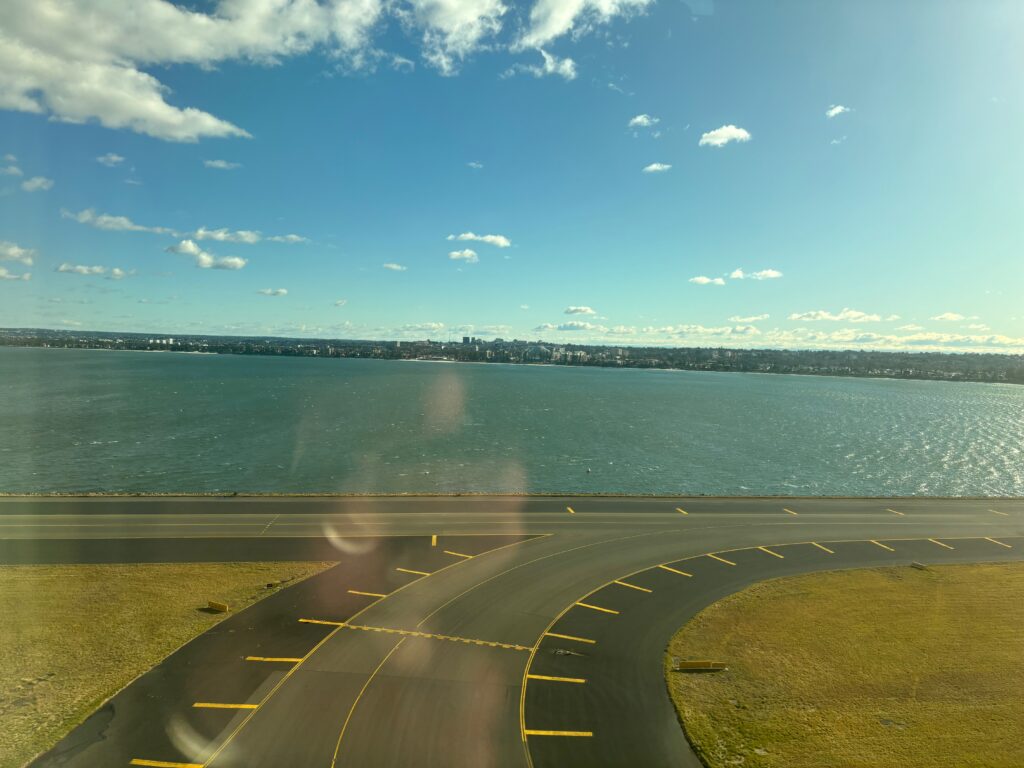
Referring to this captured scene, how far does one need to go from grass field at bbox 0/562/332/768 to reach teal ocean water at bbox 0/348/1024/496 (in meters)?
28.5

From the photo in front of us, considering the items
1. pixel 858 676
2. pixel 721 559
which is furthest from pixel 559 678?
pixel 721 559

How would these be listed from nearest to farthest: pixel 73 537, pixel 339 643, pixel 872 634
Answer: pixel 339 643
pixel 872 634
pixel 73 537

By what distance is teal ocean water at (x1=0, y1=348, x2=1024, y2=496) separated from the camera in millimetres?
65875

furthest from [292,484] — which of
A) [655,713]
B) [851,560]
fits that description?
[851,560]

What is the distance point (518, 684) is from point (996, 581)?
1351 inches

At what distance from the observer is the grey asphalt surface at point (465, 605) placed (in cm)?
1806

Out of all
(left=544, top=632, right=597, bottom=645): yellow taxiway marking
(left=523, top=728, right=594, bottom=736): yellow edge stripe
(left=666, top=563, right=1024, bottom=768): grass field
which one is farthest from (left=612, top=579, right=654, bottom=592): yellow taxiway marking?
(left=523, top=728, right=594, bottom=736): yellow edge stripe

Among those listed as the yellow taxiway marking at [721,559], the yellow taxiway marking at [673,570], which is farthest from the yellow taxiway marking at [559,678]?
the yellow taxiway marking at [721,559]

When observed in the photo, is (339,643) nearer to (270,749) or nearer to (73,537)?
(270,749)

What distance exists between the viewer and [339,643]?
77.4 feet

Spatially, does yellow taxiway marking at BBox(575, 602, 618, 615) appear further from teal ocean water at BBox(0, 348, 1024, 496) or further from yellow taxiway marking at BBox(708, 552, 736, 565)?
teal ocean water at BBox(0, 348, 1024, 496)

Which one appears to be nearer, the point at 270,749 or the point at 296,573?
the point at 270,749

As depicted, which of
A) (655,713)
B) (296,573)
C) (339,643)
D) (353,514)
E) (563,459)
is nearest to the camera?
(655,713)

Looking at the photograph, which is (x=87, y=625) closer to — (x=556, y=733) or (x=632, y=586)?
(x=556, y=733)
